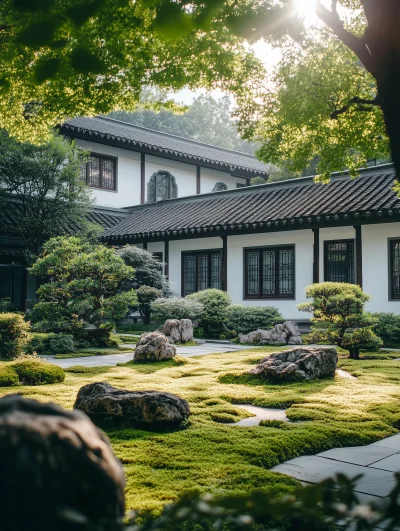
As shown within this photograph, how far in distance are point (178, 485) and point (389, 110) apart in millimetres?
2644

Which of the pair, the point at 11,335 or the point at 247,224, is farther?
the point at 247,224

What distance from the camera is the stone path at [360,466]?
12.8 feet

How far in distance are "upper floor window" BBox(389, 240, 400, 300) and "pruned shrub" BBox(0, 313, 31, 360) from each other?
31.9ft

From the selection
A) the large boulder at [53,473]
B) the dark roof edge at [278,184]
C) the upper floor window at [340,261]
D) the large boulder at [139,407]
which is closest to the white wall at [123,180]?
the dark roof edge at [278,184]

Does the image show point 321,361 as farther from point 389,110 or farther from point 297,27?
point 389,110

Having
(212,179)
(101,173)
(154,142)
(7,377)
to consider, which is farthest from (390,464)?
(212,179)

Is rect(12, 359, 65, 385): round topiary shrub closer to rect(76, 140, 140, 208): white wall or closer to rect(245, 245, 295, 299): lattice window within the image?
rect(245, 245, 295, 299): lattice window

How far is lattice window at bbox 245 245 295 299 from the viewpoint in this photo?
17.9 metres

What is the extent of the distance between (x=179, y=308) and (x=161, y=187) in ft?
37.0

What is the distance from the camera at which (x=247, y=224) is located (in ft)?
57.8

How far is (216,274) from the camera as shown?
19875 millimetres

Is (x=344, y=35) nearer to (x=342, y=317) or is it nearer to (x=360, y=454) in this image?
(x=360, y=454)

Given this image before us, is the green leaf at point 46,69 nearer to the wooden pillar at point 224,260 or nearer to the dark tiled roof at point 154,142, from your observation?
the wooden pillar at point 224,260

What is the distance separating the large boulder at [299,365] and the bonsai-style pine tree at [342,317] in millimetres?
2912
